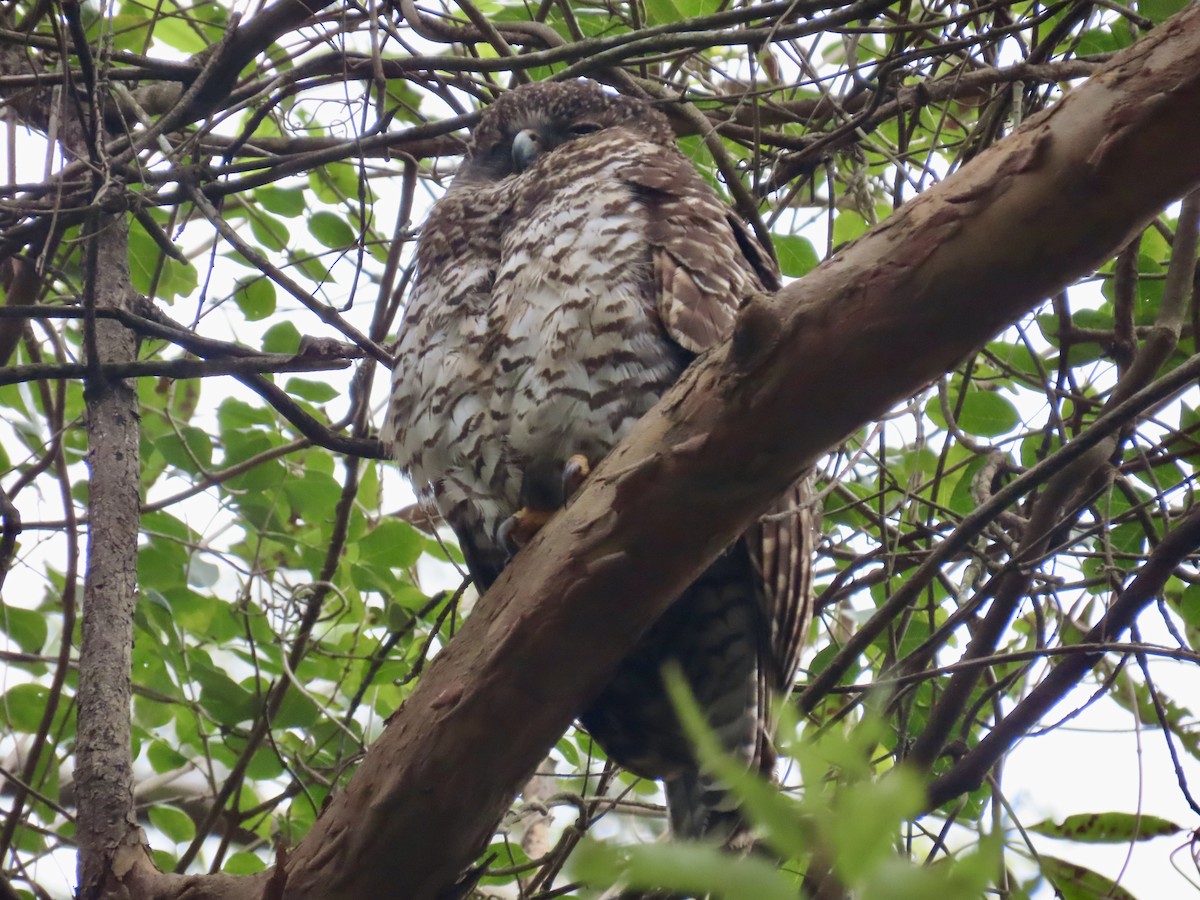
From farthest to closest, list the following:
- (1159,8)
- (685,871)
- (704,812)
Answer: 1. (1159,8)
2. (704,812)
3. (685,871)

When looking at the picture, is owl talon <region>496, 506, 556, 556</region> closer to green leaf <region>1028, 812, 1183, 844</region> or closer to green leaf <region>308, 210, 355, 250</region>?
green leaf <region>1028, 812, 1183, 844</region>

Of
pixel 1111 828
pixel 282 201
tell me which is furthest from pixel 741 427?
pixel 282 201

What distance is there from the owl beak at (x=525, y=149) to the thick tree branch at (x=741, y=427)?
1704mm

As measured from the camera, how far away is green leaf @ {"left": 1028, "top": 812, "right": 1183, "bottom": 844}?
2.46 meters

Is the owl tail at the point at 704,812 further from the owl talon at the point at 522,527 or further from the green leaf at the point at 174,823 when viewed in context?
the green leaf at the point at 174,823

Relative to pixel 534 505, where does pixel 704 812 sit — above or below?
below

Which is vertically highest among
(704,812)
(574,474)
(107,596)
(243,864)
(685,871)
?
(574,474)

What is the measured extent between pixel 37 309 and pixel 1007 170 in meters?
1.90

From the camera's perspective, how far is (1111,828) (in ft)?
8.09

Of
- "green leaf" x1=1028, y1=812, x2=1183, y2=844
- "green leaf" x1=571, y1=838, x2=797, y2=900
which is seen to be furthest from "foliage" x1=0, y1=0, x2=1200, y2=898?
"green leaf" x1=571, y1=838, x2=797, y2=900

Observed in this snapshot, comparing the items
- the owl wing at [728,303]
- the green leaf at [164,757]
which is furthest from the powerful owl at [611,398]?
the green leaf at [164,757]

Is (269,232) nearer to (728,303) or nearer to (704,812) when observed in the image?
(728,303)

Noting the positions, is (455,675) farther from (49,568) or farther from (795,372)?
(49,568)

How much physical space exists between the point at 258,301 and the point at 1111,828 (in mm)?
2526
